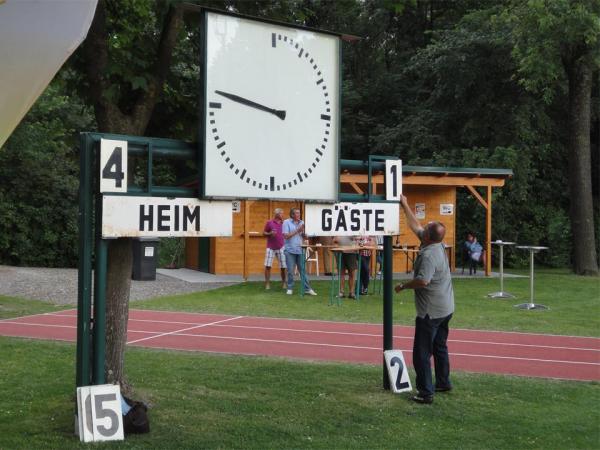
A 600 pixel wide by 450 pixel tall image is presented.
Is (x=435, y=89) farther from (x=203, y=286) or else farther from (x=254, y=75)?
(x=254, y=75)

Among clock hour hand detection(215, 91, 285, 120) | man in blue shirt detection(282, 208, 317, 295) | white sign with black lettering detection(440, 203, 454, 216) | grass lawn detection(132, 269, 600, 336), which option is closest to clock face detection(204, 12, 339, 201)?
clock hour hand detection(215, 91, 285, 120)

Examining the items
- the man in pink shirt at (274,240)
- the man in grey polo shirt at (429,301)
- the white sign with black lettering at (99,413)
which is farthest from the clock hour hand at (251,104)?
the man in pink shirt at (274,240)

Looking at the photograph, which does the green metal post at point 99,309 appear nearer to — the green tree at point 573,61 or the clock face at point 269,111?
the clock face at point 269,111

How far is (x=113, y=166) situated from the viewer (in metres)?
5.12

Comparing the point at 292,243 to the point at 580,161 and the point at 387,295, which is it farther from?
the point at 580,161

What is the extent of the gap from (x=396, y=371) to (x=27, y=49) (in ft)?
19.1

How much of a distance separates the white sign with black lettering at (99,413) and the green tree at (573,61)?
19241 millimetres

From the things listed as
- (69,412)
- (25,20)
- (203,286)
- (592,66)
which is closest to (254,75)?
(69,412)

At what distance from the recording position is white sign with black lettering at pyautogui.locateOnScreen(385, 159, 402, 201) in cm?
696

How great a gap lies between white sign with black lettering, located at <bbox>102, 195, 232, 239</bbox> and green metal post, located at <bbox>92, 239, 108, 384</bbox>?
0.50 feet

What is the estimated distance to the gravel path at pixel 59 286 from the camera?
16.0 metres

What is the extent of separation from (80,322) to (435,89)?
2706 centimetres

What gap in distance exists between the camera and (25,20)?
184 cm

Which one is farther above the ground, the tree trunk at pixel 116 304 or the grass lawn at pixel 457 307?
the tree trunk at pixel 116 304
